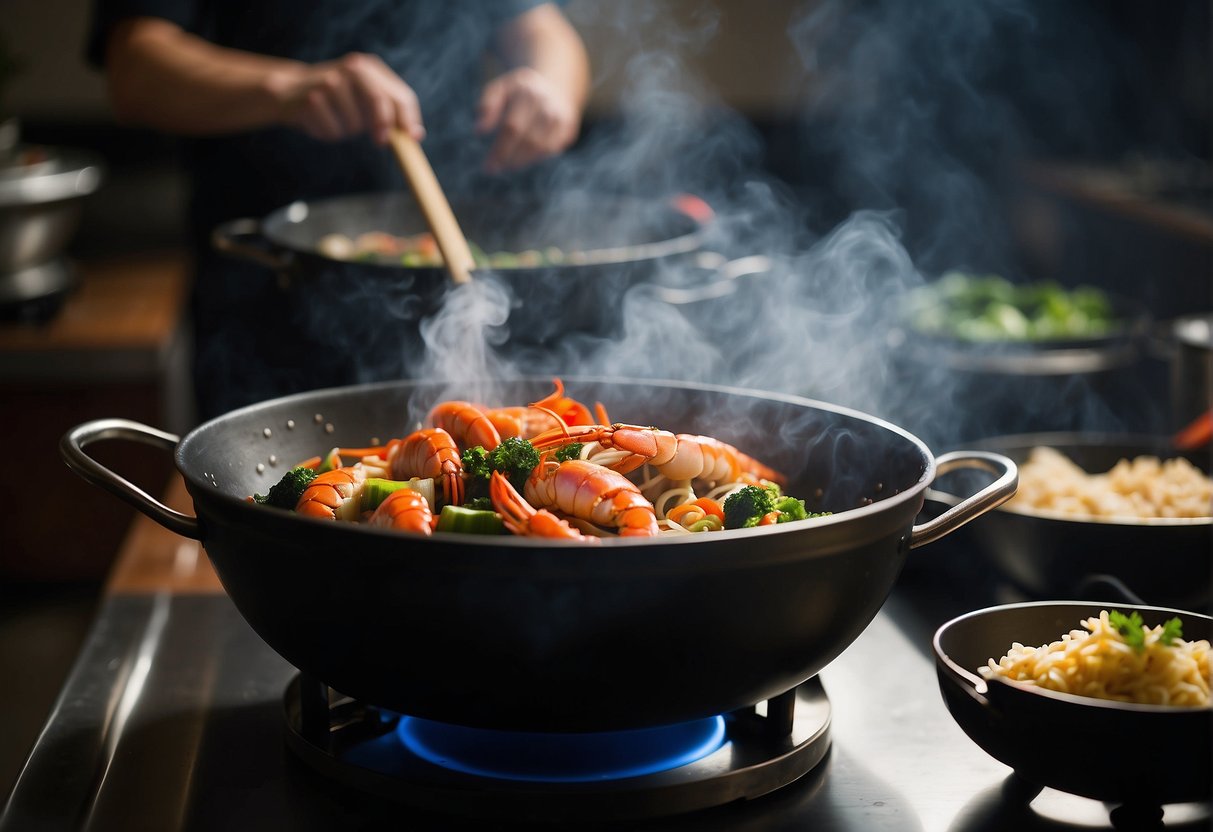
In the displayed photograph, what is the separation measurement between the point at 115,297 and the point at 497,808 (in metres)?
2.97

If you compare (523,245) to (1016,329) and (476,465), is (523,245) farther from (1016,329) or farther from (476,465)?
(1016,329)

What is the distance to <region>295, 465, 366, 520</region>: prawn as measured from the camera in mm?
1154

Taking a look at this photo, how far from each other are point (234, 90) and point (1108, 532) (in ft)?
5.22

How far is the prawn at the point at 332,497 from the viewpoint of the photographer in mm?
1154

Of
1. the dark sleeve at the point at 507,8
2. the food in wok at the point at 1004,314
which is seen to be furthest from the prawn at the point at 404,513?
the food in wok at the point at 1004,314

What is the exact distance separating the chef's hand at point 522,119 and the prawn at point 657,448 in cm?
103

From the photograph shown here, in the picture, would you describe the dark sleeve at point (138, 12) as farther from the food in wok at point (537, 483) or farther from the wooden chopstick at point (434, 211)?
the food in wok at point (537, 483)

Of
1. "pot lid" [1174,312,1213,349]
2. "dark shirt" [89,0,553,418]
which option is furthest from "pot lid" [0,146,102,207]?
"pot lid" [1174,312,1213,349]

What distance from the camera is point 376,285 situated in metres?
1.61

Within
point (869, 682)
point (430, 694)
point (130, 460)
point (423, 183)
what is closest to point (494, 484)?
point (430, 694)

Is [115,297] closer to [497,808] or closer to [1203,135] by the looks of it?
[497,808]

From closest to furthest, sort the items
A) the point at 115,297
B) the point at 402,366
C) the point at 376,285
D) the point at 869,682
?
the point at 869,682 < the point at 376,285 < the point at 402,366 < the point at 115,297

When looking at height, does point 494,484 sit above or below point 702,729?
above

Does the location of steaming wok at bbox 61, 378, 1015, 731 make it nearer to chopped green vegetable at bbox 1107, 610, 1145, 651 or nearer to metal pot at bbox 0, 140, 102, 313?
chopped green vegetable at bbox 1107, 610, 1145, 651
